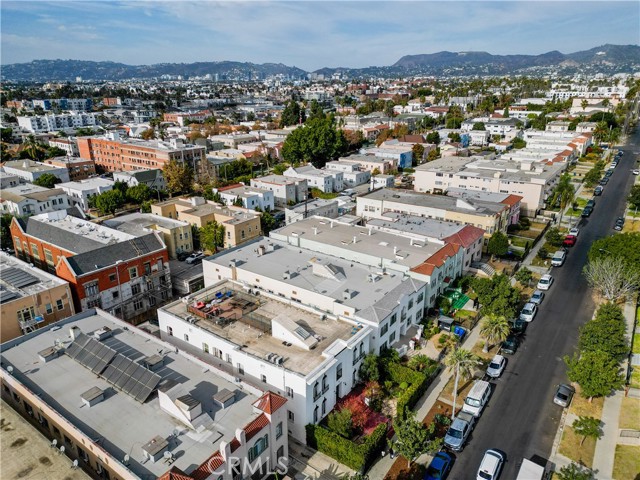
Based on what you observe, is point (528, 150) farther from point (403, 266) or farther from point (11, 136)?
point (11, 136)

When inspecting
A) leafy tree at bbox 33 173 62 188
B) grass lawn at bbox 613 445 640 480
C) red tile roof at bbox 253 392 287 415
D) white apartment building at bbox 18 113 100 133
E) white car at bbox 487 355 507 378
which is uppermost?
white apartment building at bbox 18 113 100 133

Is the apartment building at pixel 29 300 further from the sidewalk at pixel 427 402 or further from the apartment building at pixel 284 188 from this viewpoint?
the apartment building at pixel 284 188

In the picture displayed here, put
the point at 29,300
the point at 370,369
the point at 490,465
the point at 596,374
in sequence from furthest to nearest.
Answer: the point at 29,300 → the point at 370,369 → the point at 596,374 → the point at 490,465

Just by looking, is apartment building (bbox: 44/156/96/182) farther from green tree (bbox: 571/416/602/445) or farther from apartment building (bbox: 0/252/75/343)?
green tree (bbox: 571/416/602/445)

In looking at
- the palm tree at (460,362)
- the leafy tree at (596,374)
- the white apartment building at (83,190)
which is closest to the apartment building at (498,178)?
the leafy tree at (596,374)

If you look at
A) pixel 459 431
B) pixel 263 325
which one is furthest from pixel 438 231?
pixel 459 431

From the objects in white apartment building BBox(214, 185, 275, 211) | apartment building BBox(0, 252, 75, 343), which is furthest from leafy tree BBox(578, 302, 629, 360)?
white apartment building BBox(214, 185, 275, 211)

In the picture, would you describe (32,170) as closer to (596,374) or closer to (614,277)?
(596,374)
